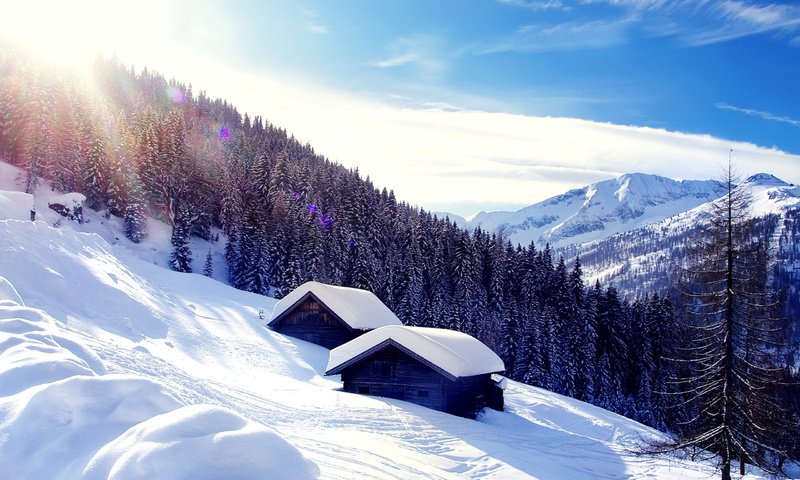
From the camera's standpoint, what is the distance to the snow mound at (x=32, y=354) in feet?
21.7

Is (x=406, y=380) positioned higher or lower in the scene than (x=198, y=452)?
lower

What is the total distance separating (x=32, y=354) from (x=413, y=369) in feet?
65.8

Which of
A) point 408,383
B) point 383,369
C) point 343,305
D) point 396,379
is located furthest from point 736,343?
point 343,305

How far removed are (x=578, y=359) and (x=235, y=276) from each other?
140 feet

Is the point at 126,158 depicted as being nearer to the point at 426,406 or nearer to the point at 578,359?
the point at 426,406

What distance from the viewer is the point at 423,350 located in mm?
25203

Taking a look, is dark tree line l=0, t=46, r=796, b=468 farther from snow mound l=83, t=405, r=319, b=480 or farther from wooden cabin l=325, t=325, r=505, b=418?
snow mound l=83, t=405, r=319, b=480

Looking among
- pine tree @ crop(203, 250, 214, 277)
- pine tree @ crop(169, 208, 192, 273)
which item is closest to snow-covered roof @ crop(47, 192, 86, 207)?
pine tree @ crop(169, 208, 192, 273)

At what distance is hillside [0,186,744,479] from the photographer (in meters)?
5.23

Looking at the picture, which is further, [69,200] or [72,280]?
[69,200]

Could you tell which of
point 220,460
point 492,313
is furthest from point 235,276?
point 220,460

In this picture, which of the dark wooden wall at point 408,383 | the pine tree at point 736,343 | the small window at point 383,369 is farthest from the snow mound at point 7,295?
the pine tree at point 736,343

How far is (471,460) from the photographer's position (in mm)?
17594

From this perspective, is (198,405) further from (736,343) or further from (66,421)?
(736,343)
